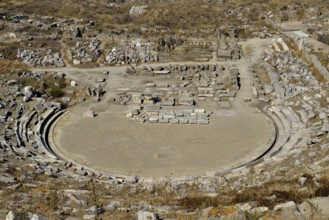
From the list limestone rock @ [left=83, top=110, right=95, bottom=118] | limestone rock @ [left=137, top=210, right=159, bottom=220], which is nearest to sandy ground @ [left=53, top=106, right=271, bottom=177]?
limestone rock @ [left=83, top=110, right=95, bottom=118]

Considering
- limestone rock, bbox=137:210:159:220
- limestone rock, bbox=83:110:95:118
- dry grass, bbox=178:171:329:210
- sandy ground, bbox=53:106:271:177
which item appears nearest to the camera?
limestone rock, bbox=137:210:159:220

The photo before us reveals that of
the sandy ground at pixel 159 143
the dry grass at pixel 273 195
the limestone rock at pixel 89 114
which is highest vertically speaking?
the dry grass at pixel 273 195

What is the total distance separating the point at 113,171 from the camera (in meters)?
23.0

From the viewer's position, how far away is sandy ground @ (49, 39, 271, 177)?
2362 centimetres

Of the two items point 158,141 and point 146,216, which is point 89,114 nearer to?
point 158,141

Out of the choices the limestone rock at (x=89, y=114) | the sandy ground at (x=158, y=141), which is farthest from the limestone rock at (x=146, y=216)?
the limestone rock at (x=89, y=114)

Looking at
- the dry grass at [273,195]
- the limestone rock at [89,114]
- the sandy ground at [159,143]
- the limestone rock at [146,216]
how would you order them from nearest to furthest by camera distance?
the limestone rock at [146,216], the dry grass at [273,195], the sandy ground at [159,143], the limestone rock at [89,114]

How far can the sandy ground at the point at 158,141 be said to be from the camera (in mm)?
23625

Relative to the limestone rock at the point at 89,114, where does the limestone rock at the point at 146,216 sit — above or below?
above

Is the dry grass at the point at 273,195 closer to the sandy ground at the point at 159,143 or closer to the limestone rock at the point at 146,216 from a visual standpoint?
the limestone rock at the point at 146,216

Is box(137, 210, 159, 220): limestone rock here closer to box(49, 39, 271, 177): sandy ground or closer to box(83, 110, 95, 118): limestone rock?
box(49, 39, 271, 177): sandy ground

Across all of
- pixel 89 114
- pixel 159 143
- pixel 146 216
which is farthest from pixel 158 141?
pixel 146 216

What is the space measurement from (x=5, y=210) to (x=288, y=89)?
23498 mm

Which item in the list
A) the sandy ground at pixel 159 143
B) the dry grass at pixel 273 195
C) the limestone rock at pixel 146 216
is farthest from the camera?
the sandy ground at pixel 159 143
